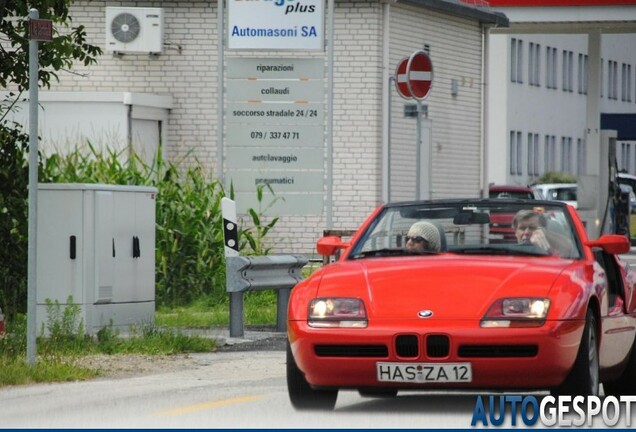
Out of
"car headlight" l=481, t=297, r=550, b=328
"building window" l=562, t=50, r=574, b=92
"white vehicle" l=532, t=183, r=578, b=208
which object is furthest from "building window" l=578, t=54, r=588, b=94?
"car headlight" l=481, t=297, r=550, b=328

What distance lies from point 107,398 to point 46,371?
166 centimetres

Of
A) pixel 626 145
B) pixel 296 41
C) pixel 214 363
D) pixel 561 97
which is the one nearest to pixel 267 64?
pixel 296 41

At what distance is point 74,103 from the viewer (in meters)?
31.0

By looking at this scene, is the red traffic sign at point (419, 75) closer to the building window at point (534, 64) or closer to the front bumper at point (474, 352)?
the front bumper at point (474, 352)

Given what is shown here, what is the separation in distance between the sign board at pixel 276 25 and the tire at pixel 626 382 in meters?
13.3

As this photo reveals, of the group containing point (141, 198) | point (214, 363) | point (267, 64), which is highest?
point (267, 64)

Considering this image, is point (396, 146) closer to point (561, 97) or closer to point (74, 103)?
point (74, 103)

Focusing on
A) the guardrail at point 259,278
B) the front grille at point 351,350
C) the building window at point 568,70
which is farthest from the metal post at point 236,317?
the building window at point 568,70

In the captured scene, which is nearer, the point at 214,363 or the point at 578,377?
the point at 578,377

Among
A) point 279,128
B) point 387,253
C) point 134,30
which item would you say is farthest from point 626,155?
point 387,253

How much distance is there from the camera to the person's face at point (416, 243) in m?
12.3

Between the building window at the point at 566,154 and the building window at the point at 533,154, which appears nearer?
the building window at the point at 533,154

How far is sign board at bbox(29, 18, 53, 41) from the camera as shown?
14.7 metres

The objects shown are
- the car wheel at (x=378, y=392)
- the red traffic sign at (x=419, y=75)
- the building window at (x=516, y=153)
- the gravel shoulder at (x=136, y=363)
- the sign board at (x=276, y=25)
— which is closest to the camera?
the car wheel at (x=378, y=392)
